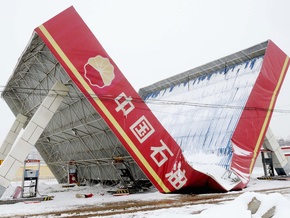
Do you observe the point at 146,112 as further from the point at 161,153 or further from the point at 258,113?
the point at 258,113

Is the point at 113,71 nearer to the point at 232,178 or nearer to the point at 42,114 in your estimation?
the point at 42,114

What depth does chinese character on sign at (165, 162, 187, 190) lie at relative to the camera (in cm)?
1531

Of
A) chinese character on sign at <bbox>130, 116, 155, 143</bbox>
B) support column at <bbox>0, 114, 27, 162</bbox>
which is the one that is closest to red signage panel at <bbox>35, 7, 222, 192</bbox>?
chinese character on sign at <bbox>130, 116, 155, 143</bbox>

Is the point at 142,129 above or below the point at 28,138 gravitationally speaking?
below

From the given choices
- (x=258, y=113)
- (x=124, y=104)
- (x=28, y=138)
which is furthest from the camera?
(x=258, y=113)

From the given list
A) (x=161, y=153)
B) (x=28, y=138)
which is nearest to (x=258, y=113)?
(x=161, y=153)

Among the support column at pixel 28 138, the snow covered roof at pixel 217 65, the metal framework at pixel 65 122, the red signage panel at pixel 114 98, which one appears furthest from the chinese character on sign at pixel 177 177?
the snow covered roof at pixel 217 65

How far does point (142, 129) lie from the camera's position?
14.9m

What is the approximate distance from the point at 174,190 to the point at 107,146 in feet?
23.4

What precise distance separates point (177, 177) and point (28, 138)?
8422 mm

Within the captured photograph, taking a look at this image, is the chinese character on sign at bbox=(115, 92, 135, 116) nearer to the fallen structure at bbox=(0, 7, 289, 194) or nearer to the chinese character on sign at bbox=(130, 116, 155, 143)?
the fallen structure at bbox=(0, 7, 289, 194)

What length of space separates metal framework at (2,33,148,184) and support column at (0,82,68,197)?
1.11 m

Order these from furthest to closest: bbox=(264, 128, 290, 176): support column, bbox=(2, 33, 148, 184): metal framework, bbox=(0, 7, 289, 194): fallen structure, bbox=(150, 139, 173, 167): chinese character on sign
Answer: bbox=(264, 128, 290, 176): support column → bbox=(2, 33, 148, 184): metal framework → bbox=(150, 139, 173, 167): chinese character on sign → bbox=(0, 7, 289, 194): fallen structure

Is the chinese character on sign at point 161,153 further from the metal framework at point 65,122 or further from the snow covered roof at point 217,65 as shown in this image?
the snow covered roof at point 217,65
